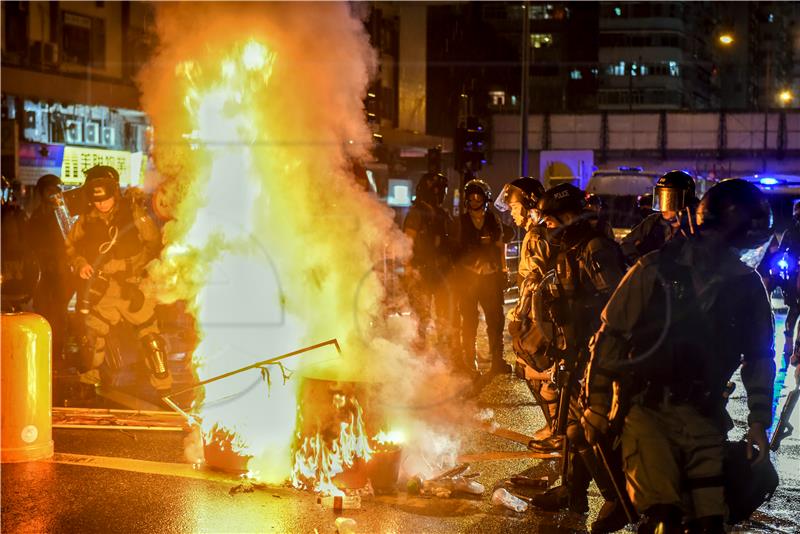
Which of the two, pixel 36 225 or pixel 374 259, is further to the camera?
pixel 36 225

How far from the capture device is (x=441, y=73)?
4856 cm

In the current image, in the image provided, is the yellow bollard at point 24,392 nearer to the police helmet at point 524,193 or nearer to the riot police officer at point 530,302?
the riot police officer at point 530,302

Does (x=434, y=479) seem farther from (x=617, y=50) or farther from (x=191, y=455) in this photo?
(x=617, y=50)

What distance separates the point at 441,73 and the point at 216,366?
42895mm

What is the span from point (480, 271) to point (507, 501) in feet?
16.6

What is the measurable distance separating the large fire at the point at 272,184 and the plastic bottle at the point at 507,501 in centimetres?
106

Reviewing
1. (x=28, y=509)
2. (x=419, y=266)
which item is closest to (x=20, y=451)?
(x=28, y=509)

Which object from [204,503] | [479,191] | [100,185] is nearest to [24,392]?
[204,503]

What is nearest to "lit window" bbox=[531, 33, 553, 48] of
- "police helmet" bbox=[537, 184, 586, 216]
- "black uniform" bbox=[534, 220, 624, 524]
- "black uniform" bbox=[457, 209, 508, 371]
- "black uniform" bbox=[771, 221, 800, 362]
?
"black uniform" bbox=[771, 221, 800, 362]

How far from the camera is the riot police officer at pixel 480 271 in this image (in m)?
10.7

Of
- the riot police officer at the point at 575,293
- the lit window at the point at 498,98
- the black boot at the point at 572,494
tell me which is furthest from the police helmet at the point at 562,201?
the lit window at the point at 498,98

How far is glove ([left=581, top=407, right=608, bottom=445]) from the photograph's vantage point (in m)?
4.14

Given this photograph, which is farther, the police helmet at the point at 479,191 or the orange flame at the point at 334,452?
the police helmet at the point at 479,191

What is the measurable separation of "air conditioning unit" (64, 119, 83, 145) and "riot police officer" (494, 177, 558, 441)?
17.3 m
